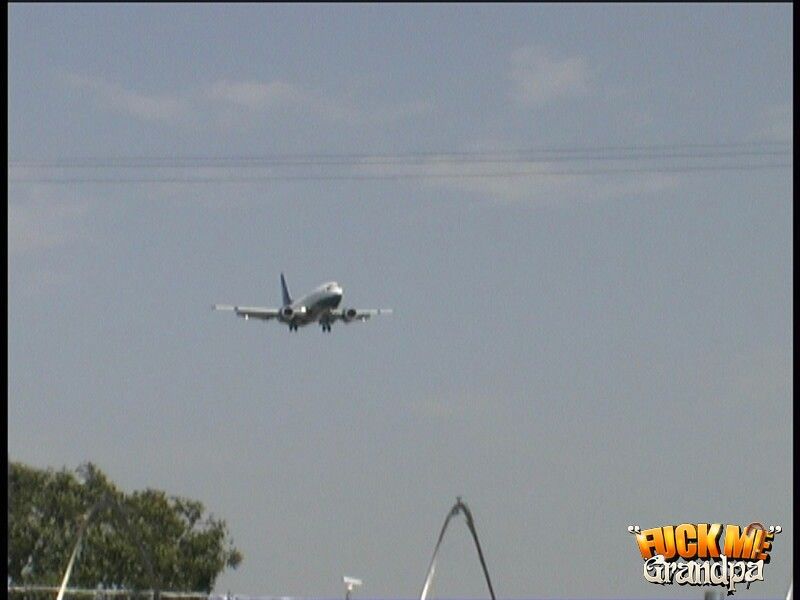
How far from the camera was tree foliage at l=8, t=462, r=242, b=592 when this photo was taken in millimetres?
152625

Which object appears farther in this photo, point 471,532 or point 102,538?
point 102,538

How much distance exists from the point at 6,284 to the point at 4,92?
4984mm

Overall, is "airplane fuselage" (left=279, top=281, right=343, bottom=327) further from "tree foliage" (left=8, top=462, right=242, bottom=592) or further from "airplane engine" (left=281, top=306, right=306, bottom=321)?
"tree foliage" (left=8, top=462, right=242, bottom=592)

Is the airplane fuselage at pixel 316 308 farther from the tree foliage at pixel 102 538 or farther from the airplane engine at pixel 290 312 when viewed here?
the tree foliage at pixel 102 538

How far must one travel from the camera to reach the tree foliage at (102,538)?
153m

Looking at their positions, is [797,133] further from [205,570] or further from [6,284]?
[205,570]


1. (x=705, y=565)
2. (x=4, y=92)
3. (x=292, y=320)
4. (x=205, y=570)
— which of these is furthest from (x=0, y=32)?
(x=205, y=570)

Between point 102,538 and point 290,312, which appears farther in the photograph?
point 102,538

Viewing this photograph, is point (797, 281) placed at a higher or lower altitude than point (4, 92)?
lower

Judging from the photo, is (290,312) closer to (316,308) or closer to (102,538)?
(316,308)

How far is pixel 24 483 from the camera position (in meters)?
158

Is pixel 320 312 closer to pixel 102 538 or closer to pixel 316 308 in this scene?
pixel 316 308

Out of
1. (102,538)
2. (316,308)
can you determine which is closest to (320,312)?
(316,308)

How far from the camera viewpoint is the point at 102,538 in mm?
153875
